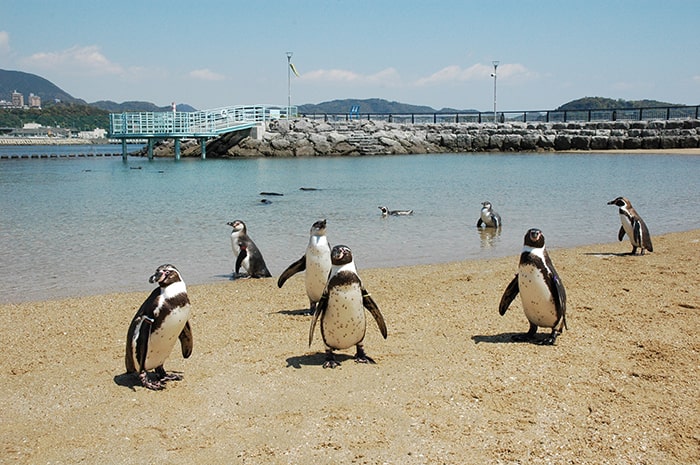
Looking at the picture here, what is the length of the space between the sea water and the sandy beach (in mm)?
3750

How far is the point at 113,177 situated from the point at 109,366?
34311mm

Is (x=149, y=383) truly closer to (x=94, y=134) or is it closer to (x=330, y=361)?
(x=330, y=361)

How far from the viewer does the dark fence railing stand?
59594 mm

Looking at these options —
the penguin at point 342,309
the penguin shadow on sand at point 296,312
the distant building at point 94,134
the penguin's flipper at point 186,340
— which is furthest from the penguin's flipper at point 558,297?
the distant building at point 94,134

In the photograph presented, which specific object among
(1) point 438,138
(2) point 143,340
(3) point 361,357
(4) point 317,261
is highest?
(1) point 438,138

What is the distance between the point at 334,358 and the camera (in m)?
6.18

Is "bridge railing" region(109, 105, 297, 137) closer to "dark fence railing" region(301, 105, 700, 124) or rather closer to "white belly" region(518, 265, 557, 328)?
"dark fence railing" region(301, 105, 700, 124)

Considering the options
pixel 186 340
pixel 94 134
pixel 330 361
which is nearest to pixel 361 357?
pixel 330 361

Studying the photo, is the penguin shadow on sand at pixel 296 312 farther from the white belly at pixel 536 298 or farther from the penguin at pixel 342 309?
the white belly at pixel 536 298

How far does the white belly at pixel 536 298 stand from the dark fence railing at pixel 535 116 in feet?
178

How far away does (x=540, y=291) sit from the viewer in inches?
256

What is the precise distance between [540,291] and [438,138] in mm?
53786

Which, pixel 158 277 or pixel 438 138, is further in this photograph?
pixel 438 138

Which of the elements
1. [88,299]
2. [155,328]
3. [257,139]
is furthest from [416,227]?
[257,139]
